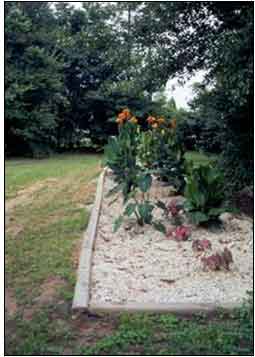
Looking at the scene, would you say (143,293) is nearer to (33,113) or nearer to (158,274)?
(158,274)

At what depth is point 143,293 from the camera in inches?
121

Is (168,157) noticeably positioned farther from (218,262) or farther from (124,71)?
(124,71)

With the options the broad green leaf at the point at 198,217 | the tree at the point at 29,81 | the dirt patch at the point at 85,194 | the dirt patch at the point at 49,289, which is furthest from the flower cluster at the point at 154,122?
the tree at the point at 29,81

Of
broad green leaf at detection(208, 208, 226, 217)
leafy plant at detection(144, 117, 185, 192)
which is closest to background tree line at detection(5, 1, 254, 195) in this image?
leafy plant at detection(144, 117, 185, 192)

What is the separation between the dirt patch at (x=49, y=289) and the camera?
296 centimetres

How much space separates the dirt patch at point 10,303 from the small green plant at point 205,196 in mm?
2063

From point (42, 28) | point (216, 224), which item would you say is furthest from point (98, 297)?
point (42, 28)

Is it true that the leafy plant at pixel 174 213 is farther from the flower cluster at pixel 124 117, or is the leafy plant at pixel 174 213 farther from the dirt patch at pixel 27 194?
the dirt patch at pixel 27 194

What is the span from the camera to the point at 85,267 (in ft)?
11.4

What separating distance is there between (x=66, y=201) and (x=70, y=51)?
432 inches

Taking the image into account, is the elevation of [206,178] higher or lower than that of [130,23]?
lower

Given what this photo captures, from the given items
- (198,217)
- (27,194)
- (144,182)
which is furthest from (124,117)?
(27,194)

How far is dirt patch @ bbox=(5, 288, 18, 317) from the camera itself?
2.84 metres

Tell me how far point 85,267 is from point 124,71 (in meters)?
5.53
